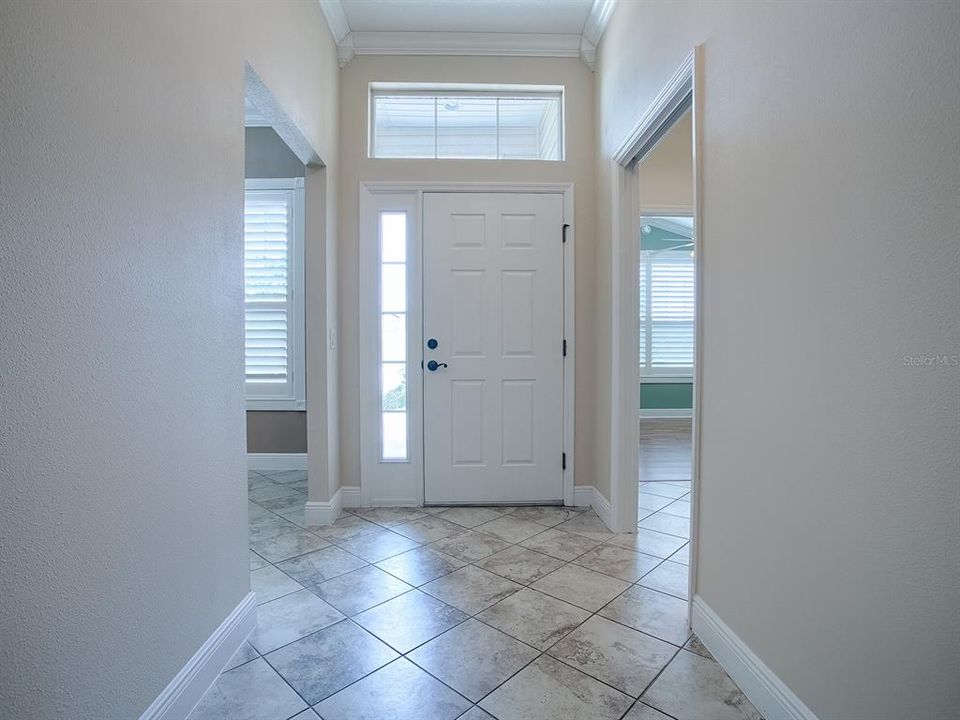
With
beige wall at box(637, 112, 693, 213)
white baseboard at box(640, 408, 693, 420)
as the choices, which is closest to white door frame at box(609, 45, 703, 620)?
beige wall at box(637, 112, 693, 213)

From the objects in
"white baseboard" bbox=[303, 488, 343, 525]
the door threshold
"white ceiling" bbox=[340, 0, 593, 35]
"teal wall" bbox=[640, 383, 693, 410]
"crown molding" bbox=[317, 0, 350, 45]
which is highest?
"white ceiling" bbox=[340, 0, 593, 35]

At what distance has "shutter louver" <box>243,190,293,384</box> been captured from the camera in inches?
172

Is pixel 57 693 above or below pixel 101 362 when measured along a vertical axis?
below

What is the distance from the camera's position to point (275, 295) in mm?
4383

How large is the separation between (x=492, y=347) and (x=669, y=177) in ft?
10.1

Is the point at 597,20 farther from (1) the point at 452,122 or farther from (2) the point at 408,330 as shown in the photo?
(2) the point at 408,330

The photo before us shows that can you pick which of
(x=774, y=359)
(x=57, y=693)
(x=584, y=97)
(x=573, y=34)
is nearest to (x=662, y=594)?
(x=774, y=359)

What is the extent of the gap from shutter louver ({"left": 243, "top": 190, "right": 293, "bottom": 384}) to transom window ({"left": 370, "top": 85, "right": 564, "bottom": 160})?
1380 millimetres

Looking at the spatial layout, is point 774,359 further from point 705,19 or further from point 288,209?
point 288,209

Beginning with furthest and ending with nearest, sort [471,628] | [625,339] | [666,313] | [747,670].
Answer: [666,313]
[625,339]
[471,628]
[747,670]

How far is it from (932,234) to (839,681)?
0.97m

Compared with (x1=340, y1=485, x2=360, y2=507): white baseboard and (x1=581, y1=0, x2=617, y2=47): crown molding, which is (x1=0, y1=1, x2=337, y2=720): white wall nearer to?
(x1=340, y1=485, x2=360, y2=507): white baseboard

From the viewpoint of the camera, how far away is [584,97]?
336 cm

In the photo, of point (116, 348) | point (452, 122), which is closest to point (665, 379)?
point (452, 122)
